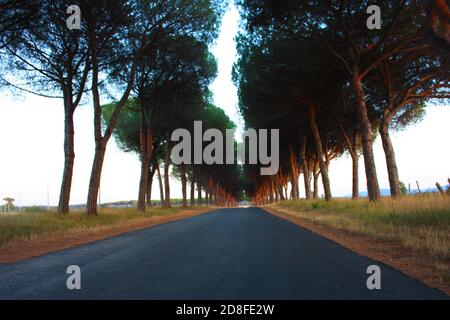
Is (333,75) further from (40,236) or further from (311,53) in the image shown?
(40,236)

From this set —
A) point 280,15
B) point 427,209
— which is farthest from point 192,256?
point 280,15

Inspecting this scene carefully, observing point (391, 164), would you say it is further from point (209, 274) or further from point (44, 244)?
point (209, 274)

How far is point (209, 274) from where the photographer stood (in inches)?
263

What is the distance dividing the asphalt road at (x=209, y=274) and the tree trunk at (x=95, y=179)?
429 inches

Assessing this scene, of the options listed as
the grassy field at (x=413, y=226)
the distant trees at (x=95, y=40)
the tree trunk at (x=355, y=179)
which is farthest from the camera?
the tree trunk at (x=355, y=179)

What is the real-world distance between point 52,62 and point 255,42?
44.4 ft

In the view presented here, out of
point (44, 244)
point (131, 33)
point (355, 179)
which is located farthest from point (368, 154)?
point (44, 244)

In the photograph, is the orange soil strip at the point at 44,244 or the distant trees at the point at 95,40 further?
the distant trees at the point at 95,40

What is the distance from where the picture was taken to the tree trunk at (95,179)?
20781 millimetres

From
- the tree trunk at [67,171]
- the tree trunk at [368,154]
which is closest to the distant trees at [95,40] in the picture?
the tree trunk at [67,171]

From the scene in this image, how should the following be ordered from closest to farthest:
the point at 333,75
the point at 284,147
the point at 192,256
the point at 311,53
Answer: the point at 192,256 < the point at 311,53 < the point at 333,75 < the point at 284,147

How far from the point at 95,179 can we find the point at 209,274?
1574 centimetres

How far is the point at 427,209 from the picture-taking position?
42.2ft

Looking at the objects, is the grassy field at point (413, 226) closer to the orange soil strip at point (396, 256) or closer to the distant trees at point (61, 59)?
the orange soil strip at point (396, 256)
